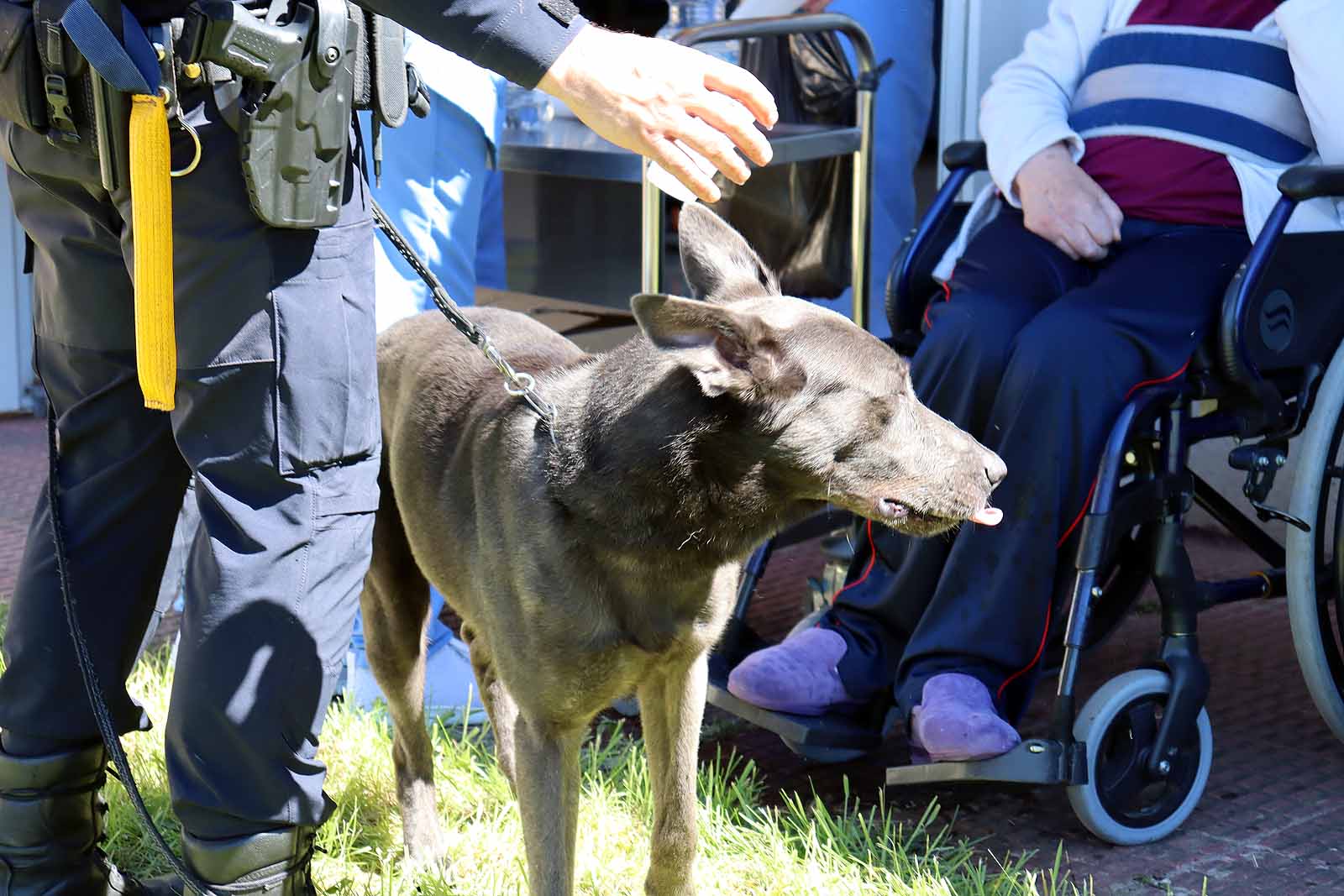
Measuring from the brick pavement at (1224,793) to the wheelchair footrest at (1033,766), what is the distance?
0.76 ft

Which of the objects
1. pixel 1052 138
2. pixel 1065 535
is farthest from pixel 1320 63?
pixel 1065 535

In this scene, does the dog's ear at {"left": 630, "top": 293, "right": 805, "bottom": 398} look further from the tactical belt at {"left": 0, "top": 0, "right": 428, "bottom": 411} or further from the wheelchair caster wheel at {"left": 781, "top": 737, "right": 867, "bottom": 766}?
the wheelchair caster wheel at {"left": 781, "top": 737, "right": 867, "bottom": 766}

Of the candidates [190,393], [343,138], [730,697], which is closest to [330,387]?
[190,393]

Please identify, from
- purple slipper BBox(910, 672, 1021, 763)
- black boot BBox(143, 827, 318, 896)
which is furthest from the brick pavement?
black boot BBox(143, 827, 318, 896)

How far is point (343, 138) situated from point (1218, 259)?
182 cm

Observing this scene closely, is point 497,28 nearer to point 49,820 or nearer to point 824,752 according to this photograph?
point 49,820

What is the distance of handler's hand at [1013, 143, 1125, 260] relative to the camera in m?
3.02

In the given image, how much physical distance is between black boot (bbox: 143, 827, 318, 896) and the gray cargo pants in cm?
2

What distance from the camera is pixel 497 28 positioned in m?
1.75

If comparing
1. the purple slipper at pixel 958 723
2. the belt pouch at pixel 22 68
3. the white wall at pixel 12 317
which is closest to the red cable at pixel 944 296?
the purple slipper at pixel 958 723

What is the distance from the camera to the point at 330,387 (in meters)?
2.00

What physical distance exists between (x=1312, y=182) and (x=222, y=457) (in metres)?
2.03

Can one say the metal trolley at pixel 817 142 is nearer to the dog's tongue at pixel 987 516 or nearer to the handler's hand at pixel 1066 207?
the handler's hand at pixel 1066 207

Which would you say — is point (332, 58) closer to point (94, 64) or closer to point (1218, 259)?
point (94, 64)
